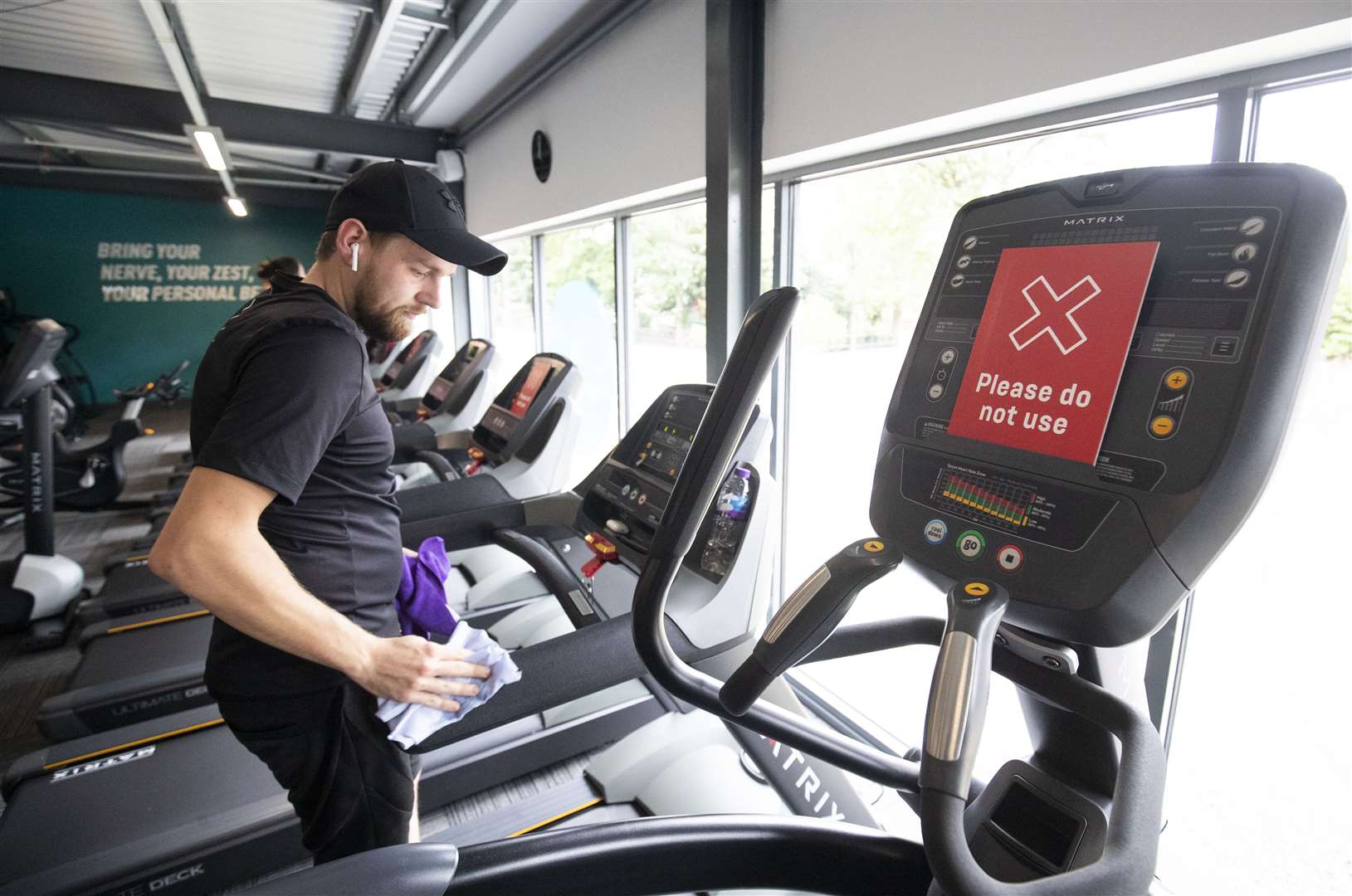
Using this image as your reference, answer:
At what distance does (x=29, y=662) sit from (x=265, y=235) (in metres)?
8.39

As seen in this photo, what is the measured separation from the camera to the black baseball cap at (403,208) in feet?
4.36

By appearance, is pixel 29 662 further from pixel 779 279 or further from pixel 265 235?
pixel 265 235

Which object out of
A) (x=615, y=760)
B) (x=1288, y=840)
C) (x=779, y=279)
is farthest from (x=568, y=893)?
(x=779, y=279)

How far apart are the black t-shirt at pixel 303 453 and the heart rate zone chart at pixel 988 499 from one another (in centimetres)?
94

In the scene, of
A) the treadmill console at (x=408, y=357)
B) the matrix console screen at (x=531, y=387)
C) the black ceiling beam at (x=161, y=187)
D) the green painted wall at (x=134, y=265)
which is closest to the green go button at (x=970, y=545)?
the matrix console screen at (x=531, y=387)

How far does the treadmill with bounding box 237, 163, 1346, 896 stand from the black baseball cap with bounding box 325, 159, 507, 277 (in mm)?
727

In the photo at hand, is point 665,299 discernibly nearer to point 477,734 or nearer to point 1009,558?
point 477,734

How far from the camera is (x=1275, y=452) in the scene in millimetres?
658

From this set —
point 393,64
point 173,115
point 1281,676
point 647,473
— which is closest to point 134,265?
point 173,115

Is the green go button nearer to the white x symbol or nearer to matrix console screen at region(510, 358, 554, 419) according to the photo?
the white x symbol

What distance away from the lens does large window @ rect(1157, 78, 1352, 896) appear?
1498 millimetres

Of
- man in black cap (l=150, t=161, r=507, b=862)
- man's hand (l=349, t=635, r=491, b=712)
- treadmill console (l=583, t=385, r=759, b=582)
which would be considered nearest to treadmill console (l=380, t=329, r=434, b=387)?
treadmill console (l=583, t=385, r=759, b=582)

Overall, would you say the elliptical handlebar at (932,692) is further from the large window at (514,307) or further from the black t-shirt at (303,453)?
the large window at (514,307)

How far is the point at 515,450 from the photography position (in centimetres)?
318
